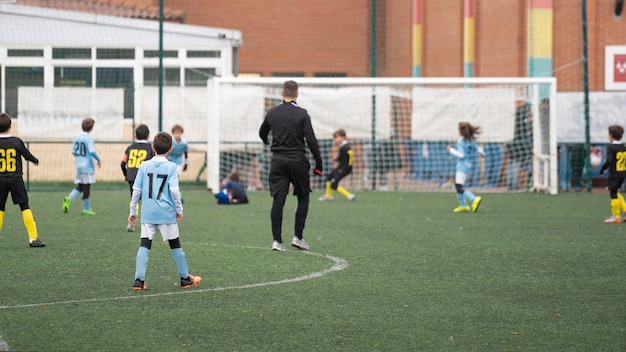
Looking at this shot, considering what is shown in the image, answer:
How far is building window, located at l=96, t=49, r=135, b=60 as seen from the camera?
26.6 meters

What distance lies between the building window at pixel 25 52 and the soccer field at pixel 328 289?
1020 cm

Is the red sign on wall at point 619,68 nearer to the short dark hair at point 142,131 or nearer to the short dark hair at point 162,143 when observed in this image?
the short dark hair at point 142,131

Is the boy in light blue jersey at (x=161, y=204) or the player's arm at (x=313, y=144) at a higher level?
the player's arm at (x=313, y=144)

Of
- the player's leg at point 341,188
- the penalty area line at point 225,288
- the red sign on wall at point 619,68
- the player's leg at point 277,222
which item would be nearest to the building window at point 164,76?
the player's leg at point 341,188

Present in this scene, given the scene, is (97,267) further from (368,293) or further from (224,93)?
(224,93)

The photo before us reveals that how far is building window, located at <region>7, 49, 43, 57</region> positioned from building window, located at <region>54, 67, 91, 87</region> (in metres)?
0.55

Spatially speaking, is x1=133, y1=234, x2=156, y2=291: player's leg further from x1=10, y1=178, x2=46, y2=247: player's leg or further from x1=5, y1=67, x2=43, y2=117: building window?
x1=5, y1=67, x2=43, y2=117: building window

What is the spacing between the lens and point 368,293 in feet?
28.9

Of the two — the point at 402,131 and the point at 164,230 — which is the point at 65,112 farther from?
the point at 164,230

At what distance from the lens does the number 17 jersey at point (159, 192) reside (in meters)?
8.98

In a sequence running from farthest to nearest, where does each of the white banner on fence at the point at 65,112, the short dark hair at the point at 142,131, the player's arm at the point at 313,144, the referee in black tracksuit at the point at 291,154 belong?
the white banner on fence at the point at 65,112
the short dark hair at the point at 142,131
the referee in black tracksuit at the point at 291,154
the player's arm at the point at 313,144

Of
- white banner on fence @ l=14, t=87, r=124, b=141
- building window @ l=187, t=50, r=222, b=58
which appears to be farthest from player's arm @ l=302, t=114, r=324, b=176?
building window @ l=187, t=50, r=222, b=58

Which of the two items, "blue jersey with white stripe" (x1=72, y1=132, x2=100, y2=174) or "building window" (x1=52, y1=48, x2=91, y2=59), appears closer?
"blue jersey with white stripe" (x1=72, y1=132, x2=100, y2=174)

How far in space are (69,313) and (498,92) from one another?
19.3 meters
